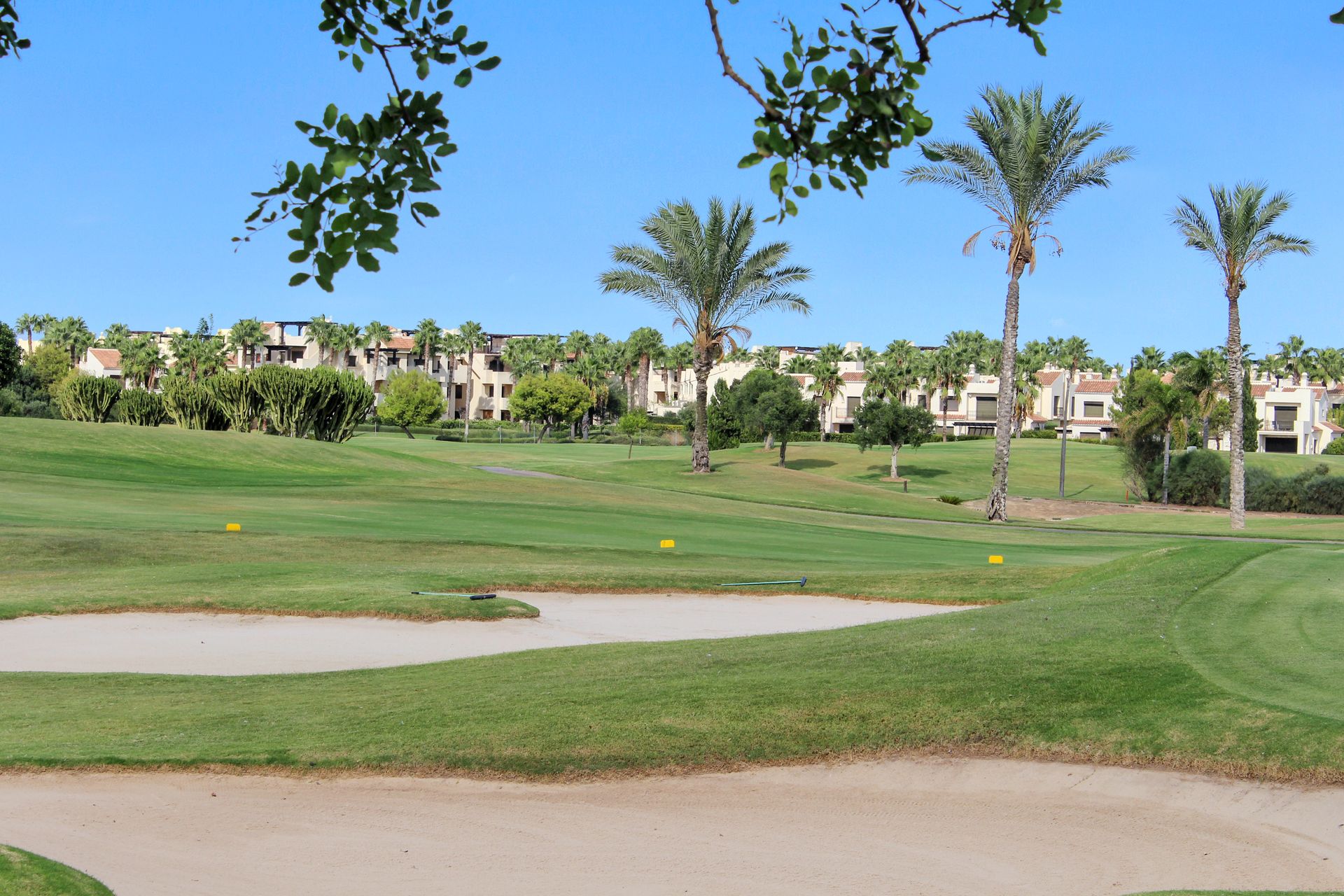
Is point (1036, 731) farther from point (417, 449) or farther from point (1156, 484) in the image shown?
point (417, 449)

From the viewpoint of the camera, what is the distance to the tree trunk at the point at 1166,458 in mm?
69938

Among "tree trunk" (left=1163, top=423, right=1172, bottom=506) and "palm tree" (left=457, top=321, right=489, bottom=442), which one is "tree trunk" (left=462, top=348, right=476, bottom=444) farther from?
"tree trunk" (left=1163, top=423, right=1172, bottom=506)

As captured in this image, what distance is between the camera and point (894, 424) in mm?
77250

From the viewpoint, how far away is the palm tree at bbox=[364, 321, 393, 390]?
143000mm

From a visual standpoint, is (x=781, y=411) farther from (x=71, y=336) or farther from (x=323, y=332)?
(x=71, y=336)

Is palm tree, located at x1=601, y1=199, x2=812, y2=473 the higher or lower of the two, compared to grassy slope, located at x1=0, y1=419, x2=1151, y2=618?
higher

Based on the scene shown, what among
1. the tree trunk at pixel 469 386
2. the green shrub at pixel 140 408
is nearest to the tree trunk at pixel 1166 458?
the green shrub at pixel 140 408

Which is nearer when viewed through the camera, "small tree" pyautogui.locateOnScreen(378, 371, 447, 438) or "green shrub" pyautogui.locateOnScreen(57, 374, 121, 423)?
"green shrub" pyautogui.locateOnScreen(57, 374, 121, 423)

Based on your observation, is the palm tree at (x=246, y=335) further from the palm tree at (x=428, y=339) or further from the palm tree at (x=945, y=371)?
the palm tree at (x=945, y=371)

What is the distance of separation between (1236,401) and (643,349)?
94.5 m

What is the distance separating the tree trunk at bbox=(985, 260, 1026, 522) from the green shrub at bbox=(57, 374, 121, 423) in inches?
2077

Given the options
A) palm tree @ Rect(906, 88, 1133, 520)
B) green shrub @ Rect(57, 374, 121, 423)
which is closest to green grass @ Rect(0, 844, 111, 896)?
palm tree @ Rect(906, 88, 1133, 520)

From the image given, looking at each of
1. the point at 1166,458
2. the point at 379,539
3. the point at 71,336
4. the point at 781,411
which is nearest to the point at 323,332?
the point at 71,336

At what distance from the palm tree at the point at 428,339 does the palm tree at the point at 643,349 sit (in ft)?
72.0
